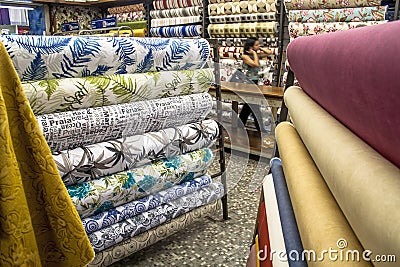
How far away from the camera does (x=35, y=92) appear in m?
1.16

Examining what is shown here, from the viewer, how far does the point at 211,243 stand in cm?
190

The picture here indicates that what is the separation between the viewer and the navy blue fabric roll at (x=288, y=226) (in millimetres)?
661

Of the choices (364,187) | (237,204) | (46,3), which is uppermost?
Answer: (46,3)

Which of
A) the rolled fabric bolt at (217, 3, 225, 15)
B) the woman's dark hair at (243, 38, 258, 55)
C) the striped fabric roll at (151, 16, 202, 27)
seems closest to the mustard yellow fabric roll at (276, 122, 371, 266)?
the woman's dark hair at (243, 38, 258, 55)

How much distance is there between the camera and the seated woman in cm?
416

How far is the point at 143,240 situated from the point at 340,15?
3.21m

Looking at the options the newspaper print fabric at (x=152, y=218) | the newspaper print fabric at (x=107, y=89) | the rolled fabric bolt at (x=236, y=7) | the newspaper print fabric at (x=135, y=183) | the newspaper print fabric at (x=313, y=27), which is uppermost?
the rolled fabric bolt at (x=236, y=7)

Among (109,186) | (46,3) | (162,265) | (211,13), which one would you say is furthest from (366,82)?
(46,3)

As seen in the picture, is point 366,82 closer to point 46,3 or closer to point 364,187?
point 364,187

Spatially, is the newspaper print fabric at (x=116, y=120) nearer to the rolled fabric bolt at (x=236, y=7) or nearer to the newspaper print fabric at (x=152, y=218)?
the newspaper print fabric at (x=152, y=218)

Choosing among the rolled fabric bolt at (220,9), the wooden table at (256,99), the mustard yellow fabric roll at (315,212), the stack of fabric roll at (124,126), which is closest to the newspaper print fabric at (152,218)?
the stack of fabric roll at (124,126)

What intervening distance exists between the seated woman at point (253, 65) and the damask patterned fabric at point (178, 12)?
114 cm

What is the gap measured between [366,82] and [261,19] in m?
4.16
